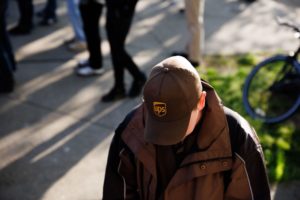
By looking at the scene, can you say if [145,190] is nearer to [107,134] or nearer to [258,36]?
[107,134]

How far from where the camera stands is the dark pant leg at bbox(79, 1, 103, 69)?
4.74m

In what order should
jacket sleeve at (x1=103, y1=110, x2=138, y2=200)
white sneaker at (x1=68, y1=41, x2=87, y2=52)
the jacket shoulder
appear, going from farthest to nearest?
1. white sneaker at (x1=68, y1=41, x2=87, y2=52)
2. jacket sleeve at (x1=103, y1=110, x2=138, y2=200)
3. the jacket shoulder

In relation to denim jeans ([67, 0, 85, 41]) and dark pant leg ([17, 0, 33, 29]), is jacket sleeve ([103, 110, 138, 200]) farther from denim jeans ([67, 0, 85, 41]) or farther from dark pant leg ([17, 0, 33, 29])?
dark pant leg ([17, 0, 33, 29])

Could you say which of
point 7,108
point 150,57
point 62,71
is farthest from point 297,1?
point 7,108

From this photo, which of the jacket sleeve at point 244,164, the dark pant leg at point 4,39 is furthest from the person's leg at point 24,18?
the jacket sleeve at point 244,164

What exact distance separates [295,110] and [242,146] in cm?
242

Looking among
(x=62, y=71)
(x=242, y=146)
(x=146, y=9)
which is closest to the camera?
(x=242, y=146)

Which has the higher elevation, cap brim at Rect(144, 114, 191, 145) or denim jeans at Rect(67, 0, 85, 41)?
cap brim at Rect(144, 114, 191, 145)

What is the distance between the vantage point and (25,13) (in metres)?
6.24

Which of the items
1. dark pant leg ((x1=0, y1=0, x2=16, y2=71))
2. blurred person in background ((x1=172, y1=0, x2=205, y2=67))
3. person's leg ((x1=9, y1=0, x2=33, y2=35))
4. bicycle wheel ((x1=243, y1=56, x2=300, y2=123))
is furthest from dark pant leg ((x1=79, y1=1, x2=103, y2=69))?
bicycle wheel ((x1=243, y1=56, x2=300, y2=123))

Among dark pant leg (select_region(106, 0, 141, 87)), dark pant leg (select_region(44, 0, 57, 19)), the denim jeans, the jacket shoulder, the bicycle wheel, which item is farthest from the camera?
dark pant leg (select_region(44, 0, 57, 19))

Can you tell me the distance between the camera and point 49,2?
6.54 meters

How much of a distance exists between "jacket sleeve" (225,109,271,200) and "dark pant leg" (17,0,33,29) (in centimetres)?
481

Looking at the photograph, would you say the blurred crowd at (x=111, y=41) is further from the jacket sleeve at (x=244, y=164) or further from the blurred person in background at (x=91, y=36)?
the jacket sleeve at (x=244, y=164)
